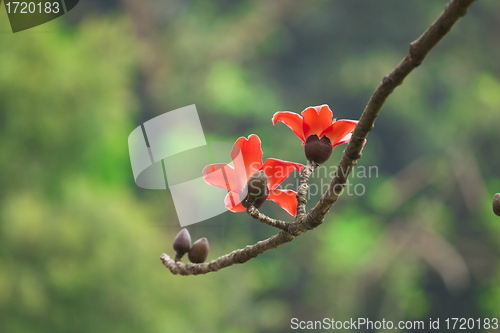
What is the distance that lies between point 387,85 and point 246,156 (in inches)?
9.3

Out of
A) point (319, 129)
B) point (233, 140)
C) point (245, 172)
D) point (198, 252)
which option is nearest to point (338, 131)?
point (319, 129)

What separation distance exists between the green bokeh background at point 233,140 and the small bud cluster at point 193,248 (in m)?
2.50

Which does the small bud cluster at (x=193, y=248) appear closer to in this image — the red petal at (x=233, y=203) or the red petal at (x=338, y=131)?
the red petal at (x=233, y=203)

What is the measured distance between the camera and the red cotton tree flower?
1.73ft

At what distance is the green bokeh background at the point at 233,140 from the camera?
2938mm

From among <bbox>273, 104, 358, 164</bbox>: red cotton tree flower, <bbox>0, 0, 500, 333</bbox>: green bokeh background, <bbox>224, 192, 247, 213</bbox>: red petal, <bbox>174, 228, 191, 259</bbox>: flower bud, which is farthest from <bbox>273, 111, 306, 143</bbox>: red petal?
<bbox>0, 0, 500, 333</bbox>: green bokeh background

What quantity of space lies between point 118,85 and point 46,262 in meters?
2.09

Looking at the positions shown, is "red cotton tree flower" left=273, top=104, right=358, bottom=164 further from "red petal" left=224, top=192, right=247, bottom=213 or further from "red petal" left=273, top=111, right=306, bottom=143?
"red petal" left=224, top=192, right=247, bottom=213

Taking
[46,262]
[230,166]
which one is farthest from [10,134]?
[230,166]

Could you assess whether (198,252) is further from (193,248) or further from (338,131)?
(338,131)

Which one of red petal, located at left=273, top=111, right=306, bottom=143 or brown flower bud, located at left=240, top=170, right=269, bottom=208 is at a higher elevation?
red petal, located at left=273, top=111, right=306, bottom=143

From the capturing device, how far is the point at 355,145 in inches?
14.6

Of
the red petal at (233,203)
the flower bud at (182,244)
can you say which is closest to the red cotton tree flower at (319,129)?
the red petal at (233,203)

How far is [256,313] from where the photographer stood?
4977 millimetres
